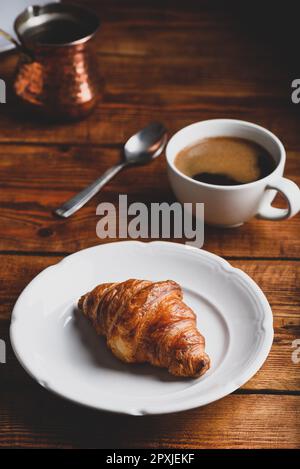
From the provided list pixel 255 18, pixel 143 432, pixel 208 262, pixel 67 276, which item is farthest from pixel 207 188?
pixel 255 18

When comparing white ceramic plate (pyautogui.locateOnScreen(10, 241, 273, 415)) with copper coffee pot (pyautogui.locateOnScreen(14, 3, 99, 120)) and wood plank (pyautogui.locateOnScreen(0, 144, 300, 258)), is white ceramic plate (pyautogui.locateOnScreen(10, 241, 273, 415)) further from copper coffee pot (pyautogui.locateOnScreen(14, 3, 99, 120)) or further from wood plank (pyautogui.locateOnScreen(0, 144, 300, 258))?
copper coffee pot (pyautogui.locateOnScreen(14, 3, 99, 120))

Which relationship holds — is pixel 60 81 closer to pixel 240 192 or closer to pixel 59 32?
pixel 59 32

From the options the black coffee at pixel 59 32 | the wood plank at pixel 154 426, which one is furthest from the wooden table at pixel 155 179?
the black coffee at pixel 59 32

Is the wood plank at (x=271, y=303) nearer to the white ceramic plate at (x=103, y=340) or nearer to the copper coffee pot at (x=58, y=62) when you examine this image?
the white ceramic plate at (x=103, y=340)

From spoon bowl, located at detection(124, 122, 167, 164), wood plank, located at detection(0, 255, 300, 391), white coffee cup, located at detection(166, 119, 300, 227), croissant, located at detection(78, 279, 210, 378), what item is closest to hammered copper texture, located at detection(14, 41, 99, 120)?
spoon bowl, located at detection(124, 122, 167, 164)

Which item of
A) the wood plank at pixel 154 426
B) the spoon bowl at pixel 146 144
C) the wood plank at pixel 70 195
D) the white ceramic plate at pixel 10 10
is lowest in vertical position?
the wood plank at pixel 154 426

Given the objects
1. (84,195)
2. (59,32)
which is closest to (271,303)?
(84,195)

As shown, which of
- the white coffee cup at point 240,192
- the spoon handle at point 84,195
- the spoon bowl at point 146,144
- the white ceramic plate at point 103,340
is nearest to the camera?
the white ceramic plate at point 103,340
